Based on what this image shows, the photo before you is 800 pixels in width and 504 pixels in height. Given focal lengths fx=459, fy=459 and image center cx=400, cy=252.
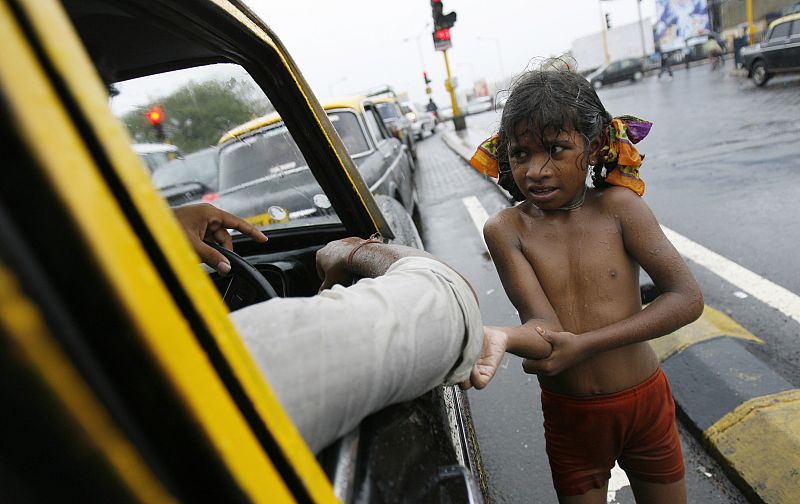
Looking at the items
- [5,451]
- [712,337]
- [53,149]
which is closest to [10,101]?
[53,149]

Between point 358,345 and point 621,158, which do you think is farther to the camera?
point 621,158

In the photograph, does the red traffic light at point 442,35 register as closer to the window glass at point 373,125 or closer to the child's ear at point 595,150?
the window glass at point 373,125

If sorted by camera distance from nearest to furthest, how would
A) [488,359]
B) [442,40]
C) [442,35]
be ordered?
[488,359]
[442,35]
[442,40]

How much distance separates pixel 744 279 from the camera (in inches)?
140

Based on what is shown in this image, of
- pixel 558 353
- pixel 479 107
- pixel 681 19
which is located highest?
pixel 558 353

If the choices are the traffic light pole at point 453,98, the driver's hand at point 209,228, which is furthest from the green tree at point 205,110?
the traffic light pole at point 453,98

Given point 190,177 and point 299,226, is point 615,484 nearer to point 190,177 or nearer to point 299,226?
point 299,226

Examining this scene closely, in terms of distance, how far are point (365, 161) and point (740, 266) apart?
3466mm

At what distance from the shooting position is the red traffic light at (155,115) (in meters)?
1.45

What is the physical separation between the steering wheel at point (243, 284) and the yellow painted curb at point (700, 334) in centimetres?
234

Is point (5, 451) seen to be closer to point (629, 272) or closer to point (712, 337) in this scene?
point (629, 272)

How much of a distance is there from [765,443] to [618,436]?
1128 mm

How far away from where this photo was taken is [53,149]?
0.35 metres

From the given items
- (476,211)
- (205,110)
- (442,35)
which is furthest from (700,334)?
(442,35)
